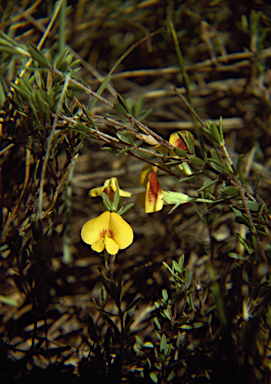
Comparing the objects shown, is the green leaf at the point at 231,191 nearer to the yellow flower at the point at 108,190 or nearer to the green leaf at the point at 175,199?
the green leaf at the point at 175,199

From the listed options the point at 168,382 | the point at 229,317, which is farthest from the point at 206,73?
the point at 168,382

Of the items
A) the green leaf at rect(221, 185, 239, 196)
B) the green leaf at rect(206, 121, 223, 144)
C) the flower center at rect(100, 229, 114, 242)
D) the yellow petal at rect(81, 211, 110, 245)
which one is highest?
the green leaf at rect(206, 121, 223, 144)

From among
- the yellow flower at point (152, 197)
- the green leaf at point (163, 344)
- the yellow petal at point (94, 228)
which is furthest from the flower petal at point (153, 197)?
the green leaf at point (163, 344)

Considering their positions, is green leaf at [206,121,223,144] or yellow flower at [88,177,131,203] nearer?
green leaf at [206,121,223,144]

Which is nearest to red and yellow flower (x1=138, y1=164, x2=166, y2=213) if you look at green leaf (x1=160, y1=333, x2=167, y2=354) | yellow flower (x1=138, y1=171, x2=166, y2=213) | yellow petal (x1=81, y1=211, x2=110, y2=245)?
yellow flower (x1=138, y1=171, x2=166, y2=213)

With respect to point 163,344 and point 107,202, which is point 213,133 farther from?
point 163,344

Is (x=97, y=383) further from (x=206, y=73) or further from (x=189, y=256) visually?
(x=206, y=73)

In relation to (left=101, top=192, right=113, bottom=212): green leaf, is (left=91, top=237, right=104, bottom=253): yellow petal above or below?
below

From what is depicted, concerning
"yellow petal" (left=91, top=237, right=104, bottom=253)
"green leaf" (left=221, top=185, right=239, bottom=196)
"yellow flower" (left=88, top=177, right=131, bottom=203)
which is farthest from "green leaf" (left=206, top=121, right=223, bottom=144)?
"yellow petal" (left=91, top=237, right=104, bottom=253)

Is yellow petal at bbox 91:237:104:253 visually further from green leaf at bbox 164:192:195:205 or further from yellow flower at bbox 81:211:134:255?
green leaf at bbox 164:192:195:205
